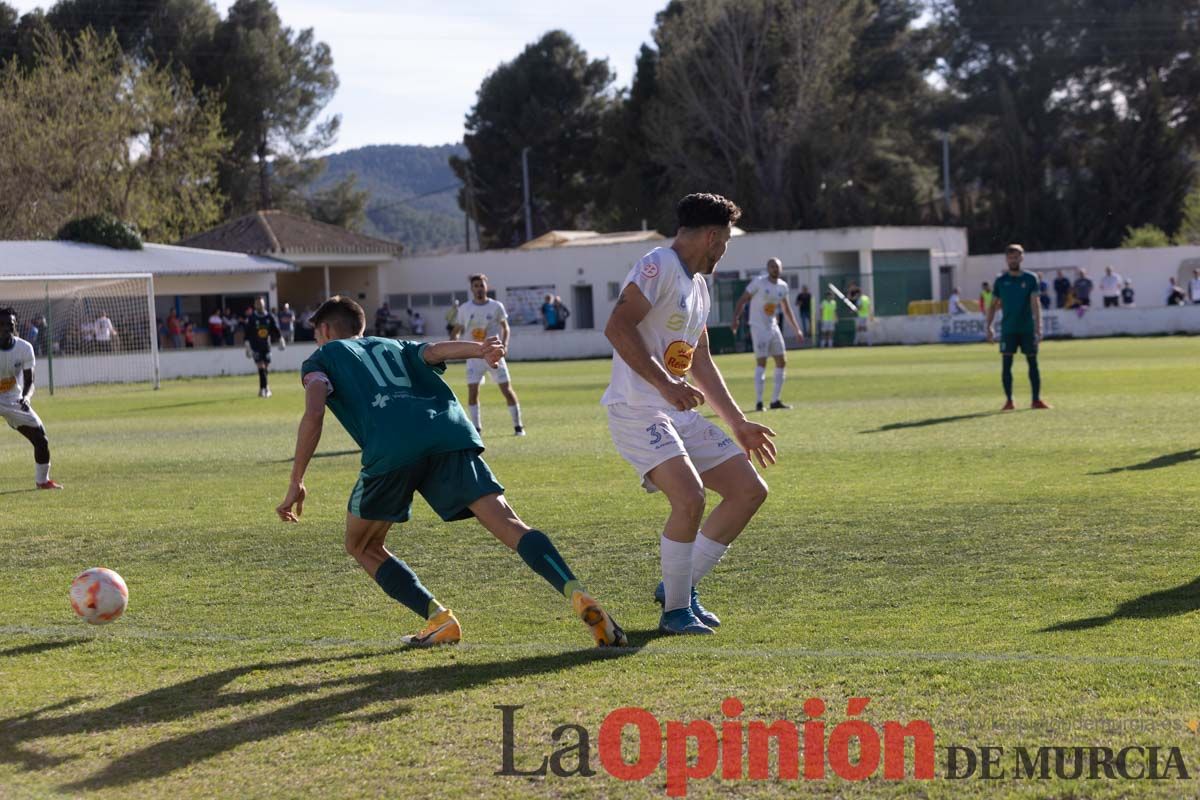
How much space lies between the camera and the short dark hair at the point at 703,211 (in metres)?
6.32

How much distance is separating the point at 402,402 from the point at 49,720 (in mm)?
1931

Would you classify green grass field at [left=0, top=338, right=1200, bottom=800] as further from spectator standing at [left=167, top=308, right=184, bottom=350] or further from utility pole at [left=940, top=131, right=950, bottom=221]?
utility pole at [left=940, top=131, right=950, bottom=221]

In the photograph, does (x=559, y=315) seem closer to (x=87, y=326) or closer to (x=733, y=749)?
(x=87, y=326)

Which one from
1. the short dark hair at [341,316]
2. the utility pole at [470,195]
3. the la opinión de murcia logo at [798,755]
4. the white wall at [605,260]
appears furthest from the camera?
the utility pole at [470,195]

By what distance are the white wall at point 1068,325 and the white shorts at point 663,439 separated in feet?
120

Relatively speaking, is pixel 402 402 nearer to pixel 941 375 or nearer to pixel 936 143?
pixel 941 375

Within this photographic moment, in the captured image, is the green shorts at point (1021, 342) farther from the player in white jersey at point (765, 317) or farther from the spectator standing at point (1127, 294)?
the spectator standing at point (1127, 294)

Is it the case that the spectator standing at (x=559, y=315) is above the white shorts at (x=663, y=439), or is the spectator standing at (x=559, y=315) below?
above

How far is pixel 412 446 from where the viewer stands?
6199 mm

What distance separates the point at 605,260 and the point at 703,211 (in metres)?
46.6

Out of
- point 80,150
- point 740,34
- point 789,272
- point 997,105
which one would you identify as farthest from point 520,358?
point 997,105

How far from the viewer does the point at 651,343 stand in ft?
21.0

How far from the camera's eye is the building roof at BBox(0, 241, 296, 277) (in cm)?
4300

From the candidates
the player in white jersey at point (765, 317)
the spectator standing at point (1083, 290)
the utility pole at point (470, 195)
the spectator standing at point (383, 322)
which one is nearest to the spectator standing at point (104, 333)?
the spectator standing at point (383, 322)
